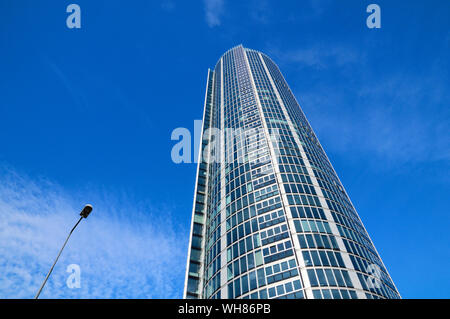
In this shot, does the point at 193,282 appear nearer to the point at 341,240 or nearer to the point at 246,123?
the point at 341,240

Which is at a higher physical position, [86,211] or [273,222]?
[273,222]

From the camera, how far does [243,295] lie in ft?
136

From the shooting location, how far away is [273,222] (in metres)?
51.0

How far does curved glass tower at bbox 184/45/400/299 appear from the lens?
1634 inches

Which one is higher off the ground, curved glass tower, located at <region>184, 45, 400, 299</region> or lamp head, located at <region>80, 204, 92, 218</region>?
curved glass tower, located at <region>184, 45, 400, 299</region>

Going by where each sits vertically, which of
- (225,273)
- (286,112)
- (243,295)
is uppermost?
(286,112)

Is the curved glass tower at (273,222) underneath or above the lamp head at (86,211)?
above

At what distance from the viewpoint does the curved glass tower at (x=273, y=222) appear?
41500 mm

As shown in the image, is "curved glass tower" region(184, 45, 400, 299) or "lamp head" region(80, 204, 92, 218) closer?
"lamp head" region(80, 204, 92, 218)

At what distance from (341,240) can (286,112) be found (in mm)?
49352

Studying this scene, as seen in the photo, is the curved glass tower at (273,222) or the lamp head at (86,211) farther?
→ the curved glass tower at (273,222)

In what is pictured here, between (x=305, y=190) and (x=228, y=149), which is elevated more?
(x=228, y=149)

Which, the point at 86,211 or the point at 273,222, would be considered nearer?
the point at 86,211
